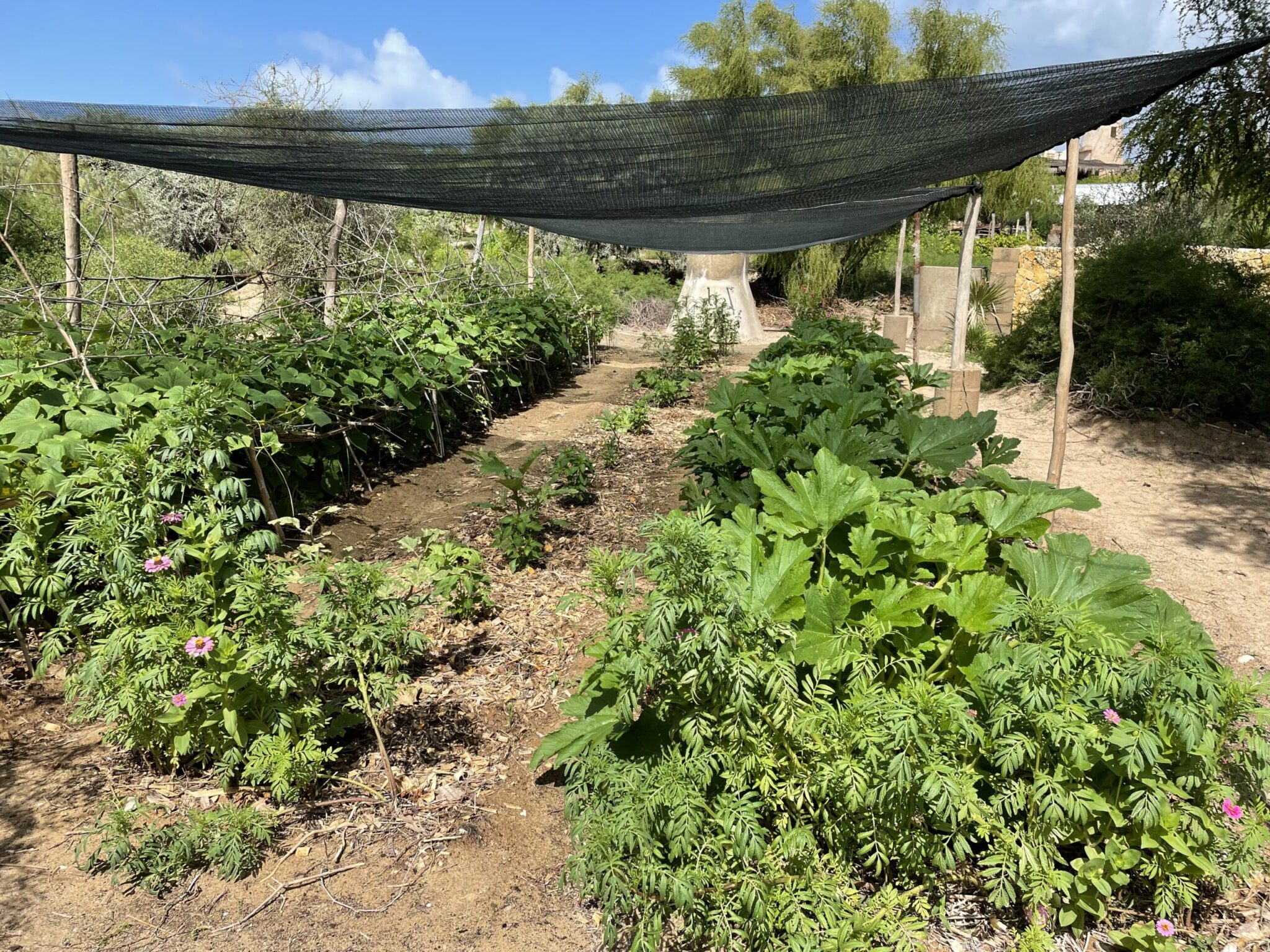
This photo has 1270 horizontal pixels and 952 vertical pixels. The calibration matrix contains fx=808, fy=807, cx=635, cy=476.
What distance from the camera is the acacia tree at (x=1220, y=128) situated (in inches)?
281

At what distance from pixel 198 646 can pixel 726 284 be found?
46.7 ft

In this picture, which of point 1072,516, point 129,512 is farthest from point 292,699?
point 1072,516

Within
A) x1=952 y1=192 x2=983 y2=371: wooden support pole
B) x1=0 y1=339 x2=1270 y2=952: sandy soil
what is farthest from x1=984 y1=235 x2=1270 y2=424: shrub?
x1=0 y1=339 x2=1270 y2=952: sandy soil

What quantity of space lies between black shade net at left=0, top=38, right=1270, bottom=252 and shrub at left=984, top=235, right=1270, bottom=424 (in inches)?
197

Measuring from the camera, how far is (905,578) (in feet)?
8.00

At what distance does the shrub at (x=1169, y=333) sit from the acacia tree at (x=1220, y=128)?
69 cm

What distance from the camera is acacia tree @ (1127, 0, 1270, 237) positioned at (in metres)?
7.14

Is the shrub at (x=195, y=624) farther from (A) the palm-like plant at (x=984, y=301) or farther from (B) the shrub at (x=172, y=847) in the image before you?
(A) the palm-like plant at (x=984, y=301)

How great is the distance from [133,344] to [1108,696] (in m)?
5.10

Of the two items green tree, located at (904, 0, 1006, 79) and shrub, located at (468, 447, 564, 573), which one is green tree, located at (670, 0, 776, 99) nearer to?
green tree, located at (904, 0, 1006, 79)

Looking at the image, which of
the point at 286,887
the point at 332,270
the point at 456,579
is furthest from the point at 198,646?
the point at 332,270

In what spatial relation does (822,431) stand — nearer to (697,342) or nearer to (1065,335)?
(1065,335)

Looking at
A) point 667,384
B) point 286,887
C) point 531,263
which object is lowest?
point 286,887

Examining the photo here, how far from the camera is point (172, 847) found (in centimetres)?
219
